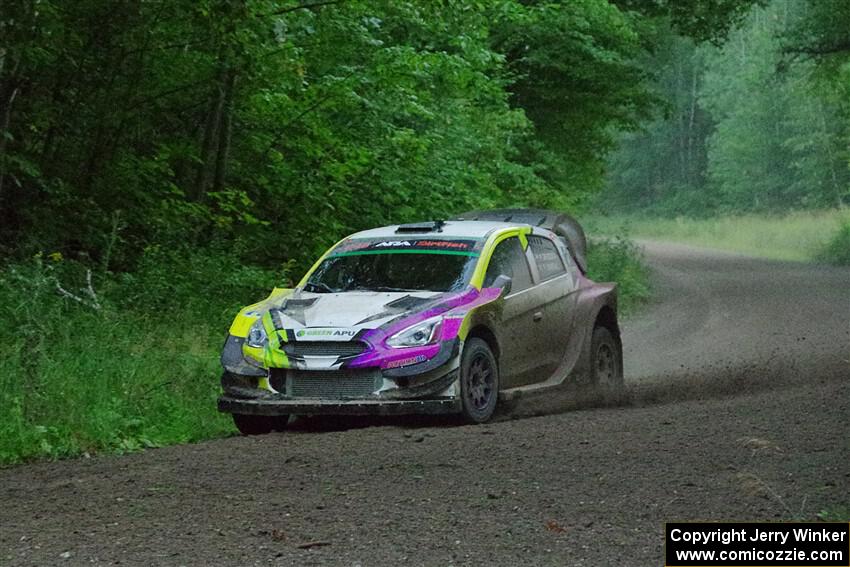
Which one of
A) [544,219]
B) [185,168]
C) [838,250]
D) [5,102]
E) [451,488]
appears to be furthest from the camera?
[838,250]

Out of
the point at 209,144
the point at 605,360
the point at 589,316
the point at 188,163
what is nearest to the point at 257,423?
Answer: the point at 589,316

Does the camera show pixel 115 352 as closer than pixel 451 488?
No

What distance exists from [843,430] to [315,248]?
10.3 meters

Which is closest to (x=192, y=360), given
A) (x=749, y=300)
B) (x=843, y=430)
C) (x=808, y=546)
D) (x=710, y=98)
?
(x=843, y=430)

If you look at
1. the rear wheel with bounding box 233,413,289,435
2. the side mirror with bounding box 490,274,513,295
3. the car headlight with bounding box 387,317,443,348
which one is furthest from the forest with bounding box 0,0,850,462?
the side mirror with bounding box 490,274,513,295

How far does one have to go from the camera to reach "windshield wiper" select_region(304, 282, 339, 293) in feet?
38.7

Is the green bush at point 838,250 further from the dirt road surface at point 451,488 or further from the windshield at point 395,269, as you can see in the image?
the windshield at point 395,269

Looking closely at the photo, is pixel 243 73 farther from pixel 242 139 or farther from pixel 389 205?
pixel 389 205

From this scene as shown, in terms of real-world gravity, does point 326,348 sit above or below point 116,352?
above

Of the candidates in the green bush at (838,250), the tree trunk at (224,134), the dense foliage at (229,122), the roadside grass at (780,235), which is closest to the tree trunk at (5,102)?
the dense foliage at (229,122)

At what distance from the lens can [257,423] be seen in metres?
11.1

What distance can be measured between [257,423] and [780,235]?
1816 inches

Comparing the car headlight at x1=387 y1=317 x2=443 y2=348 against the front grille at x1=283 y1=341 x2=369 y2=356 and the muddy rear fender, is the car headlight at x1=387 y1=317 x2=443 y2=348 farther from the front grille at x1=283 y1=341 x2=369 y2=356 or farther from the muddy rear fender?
the muddy rear fender

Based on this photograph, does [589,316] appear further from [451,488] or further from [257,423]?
[451,488]
